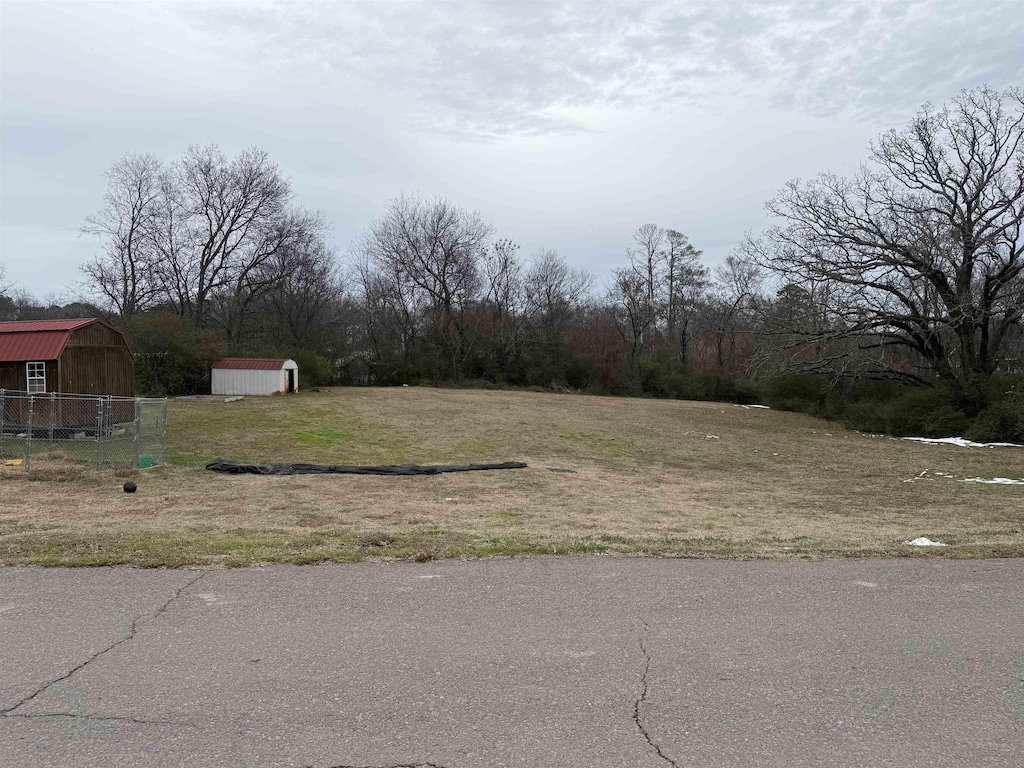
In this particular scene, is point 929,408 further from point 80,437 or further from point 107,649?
point 107,649

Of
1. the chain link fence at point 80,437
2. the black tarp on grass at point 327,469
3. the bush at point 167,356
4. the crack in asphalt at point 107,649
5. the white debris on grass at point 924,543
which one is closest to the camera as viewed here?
the crack in asphalt at point 107,649

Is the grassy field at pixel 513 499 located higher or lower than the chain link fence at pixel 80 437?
lower

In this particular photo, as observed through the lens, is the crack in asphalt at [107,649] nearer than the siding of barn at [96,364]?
Yes

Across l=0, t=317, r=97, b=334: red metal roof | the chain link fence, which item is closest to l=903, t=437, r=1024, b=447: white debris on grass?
the chain link fence

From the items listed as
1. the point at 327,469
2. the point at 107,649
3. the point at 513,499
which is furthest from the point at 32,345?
the point at 107,649

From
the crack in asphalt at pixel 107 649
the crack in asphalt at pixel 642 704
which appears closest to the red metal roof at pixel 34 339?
the crack in asphalt at pixel 107 649

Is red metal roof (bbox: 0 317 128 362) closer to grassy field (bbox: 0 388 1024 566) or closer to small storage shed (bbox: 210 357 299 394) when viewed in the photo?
grassy field (bbox: 0 388 1024 566)

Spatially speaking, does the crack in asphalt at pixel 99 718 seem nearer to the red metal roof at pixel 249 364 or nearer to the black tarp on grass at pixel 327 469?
the black tarp on grass at pixel 327 469

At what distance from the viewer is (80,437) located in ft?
55.6

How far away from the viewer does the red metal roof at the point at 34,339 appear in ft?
66.5

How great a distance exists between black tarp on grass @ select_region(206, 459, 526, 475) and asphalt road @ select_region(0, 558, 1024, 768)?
949 centimetres

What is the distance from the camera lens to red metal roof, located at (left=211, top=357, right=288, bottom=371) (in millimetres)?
40406

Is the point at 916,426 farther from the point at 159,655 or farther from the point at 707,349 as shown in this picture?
the point at 707,349

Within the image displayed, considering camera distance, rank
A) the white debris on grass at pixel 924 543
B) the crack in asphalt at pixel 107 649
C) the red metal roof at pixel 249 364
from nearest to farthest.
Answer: the crack in asphalt at pixel 107 649, the white debris on grass at pixel 924 543, the red metal roof at pixel 249 364
